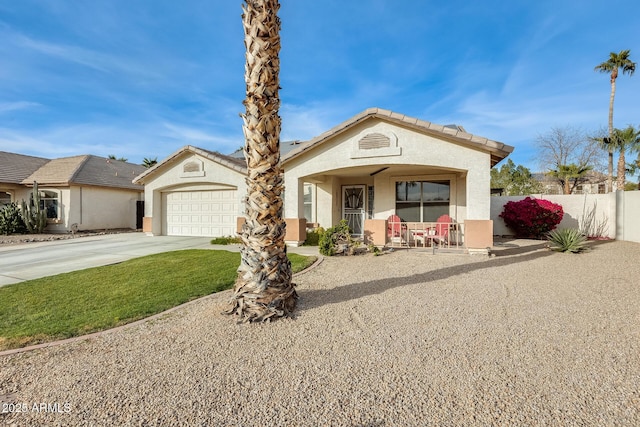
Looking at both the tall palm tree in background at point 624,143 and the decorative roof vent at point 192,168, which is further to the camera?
the tall palm tree in background at point 624,143

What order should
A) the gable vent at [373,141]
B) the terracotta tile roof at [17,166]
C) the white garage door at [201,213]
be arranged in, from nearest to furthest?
1. the gable vent at [373,141]
2. the white garage door at [201,213]
3. the terracotta tile roof at [17,166]

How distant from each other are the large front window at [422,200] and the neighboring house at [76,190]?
20.1 m

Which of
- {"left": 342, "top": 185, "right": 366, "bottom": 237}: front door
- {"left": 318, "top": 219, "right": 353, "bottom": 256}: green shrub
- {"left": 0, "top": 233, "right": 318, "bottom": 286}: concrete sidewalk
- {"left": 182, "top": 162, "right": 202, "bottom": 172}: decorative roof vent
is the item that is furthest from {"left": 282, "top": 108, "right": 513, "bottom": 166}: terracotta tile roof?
{"left": 182, "top": 162, "right": 202, "bottom": 172}: decorative roof vent

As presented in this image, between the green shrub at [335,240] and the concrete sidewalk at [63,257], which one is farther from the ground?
the green shrub at [335,240]

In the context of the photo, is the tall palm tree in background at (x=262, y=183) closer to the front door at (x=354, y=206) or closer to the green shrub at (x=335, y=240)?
the green shrub at (x=335, y=240)

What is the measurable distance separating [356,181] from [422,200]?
377cm

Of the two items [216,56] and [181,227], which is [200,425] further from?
[181,227]

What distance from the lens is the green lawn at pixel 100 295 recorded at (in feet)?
14.6

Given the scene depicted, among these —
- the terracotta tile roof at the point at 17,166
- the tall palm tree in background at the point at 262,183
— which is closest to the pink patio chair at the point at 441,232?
the tall palm tree in background at the point at 262,183

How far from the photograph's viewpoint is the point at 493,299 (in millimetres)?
5754

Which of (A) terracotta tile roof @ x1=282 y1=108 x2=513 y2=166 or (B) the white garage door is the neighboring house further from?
(A) terracotta tile roof @ x1=282 y1=108 x2=513 y2=166

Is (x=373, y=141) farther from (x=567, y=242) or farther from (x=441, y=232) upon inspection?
(x=567, y=242)

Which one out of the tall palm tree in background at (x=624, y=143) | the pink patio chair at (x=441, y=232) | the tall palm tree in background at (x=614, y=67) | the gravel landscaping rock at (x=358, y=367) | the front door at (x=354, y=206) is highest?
the tall palm tree in background at (x=614, y=67)

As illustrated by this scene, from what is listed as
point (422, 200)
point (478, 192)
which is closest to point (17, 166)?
point (422, 200)
